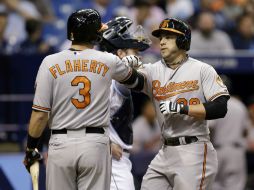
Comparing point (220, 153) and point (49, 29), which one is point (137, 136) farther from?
point (49, 29)

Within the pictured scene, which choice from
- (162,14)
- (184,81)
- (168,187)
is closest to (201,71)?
(184,81)

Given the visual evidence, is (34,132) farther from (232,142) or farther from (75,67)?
(232,142)

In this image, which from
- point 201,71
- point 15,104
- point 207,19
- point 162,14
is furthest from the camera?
→ point 162,14

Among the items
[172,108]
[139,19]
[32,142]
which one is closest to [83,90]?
[32,142]

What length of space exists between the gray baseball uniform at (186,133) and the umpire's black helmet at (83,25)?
762mm

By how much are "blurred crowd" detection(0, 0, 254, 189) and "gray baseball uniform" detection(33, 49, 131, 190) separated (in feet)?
12.4

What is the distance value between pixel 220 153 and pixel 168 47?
4.70 metres

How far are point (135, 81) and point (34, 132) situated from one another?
91cm

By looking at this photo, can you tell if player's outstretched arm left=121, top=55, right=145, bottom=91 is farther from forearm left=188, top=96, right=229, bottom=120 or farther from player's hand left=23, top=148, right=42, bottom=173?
player's hand left=23, top=148, right=42, bottom=173

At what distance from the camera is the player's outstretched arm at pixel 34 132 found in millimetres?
5602

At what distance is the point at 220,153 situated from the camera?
10.5 metres

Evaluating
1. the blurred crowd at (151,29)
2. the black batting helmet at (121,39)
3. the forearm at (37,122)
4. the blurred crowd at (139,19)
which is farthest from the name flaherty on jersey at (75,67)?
the blurred crowd at (139,19)

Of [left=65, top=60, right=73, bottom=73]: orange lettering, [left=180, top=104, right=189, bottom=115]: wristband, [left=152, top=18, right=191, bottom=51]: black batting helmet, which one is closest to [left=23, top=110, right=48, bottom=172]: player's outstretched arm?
[left=65, top=60, right=73, bottom=73]: orange lettering

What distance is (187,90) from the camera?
5.96 m
